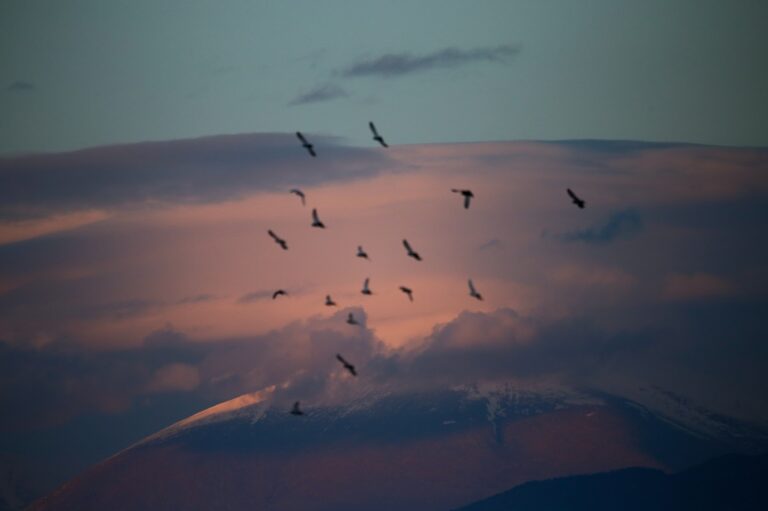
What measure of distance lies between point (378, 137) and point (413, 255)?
1079cm

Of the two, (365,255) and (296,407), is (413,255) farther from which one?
(296,407)

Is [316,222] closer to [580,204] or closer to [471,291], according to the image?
[471,291]

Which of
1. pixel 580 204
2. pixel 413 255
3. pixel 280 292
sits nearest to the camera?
pixel 580 204

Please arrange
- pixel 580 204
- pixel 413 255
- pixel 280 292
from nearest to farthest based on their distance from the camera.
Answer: pixel 580 204, pixel 413 255, pixel 280 292

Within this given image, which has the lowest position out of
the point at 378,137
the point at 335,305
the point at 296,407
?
the point at 296,407

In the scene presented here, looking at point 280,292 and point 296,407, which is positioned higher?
point 280,292

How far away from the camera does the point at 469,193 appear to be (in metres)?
103

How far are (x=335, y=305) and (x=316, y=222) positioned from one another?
7796 millimetres

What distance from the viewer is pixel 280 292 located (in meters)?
121

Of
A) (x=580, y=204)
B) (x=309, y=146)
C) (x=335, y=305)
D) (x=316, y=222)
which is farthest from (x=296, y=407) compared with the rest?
(x=580, y=204)

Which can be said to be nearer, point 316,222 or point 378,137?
point 378,137

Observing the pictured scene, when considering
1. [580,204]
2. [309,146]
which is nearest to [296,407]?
[309,146]

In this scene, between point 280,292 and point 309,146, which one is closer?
point 309,146

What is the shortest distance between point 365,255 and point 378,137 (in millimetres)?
12707
